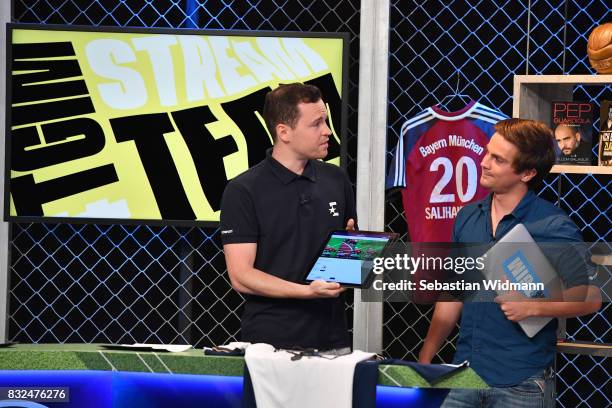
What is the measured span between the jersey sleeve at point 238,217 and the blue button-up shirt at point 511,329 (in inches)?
23.2

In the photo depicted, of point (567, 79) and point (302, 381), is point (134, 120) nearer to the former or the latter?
point (567, 79)

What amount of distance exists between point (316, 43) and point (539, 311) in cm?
163

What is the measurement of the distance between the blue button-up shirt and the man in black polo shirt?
37 cm

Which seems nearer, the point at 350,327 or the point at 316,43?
the point at 316,43

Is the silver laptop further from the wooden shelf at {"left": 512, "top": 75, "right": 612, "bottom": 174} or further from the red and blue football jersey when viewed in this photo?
Result: the red and blue football jersey

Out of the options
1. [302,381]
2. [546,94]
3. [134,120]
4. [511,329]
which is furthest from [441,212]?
[302,381]

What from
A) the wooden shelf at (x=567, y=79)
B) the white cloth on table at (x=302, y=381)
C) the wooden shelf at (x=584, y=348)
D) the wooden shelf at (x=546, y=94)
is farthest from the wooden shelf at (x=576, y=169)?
the white cloth on table at (x=302, y=381)

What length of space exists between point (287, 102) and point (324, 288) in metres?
0.57

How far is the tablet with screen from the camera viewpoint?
256cm

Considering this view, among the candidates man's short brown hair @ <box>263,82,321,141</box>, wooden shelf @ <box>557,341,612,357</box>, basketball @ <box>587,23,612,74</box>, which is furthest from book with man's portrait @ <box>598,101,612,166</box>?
man's short brown hair @ <box>263,82,321,141</box>

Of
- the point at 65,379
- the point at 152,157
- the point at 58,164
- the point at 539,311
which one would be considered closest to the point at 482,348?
the point at 539,311

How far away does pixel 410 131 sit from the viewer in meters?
4.04

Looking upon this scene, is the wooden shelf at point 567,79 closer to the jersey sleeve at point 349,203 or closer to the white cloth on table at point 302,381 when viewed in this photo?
the jersey sleeve at point 349,203

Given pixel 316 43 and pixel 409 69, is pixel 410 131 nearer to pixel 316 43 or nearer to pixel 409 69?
pixel 409 69
